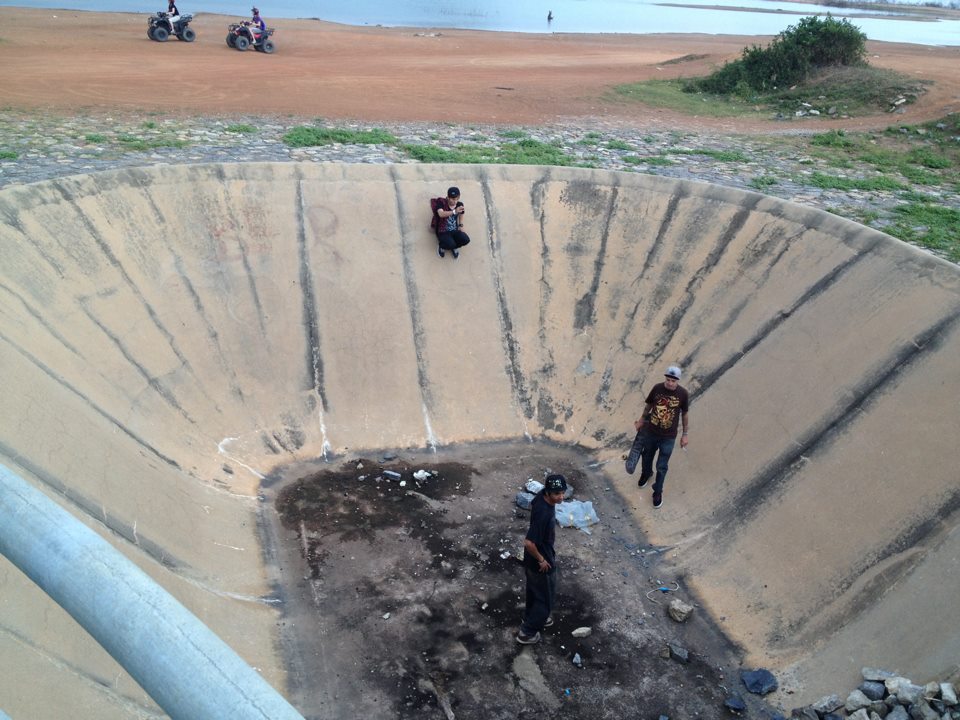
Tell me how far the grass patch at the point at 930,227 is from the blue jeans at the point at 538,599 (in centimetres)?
648

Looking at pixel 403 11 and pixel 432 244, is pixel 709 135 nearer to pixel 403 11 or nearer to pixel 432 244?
→ pixel 432 244

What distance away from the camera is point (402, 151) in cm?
1348

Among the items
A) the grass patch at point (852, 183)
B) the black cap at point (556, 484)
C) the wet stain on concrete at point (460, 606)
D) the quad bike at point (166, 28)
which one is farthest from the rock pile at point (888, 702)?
the quad bike at point (166, 28)

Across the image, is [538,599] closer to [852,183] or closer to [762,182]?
[762,182]

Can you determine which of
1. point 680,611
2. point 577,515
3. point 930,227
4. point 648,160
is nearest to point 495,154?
point 648,160

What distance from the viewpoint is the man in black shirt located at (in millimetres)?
5344

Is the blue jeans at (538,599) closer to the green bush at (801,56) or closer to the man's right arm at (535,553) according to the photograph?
the man's right arm at (535,553)

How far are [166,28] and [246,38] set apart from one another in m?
3.30

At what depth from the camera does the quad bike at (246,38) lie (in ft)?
83.5

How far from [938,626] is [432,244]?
6.95 meters

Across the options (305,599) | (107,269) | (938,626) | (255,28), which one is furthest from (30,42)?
(938,626)

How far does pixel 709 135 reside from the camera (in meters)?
16.2

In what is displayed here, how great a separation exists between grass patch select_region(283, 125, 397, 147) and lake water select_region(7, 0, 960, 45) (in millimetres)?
29459

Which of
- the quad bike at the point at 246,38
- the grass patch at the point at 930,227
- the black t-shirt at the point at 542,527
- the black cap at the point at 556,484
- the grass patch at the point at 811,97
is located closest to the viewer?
the black cap at the point at 556,484
